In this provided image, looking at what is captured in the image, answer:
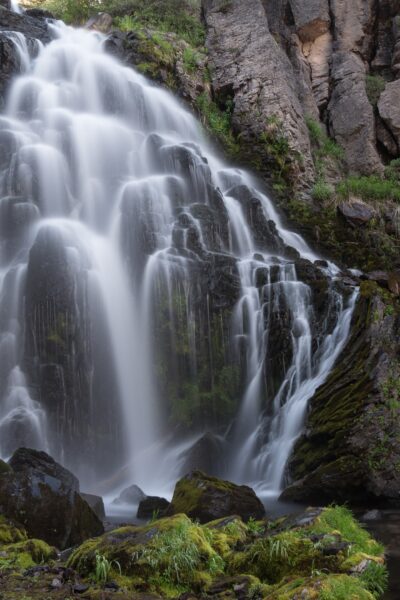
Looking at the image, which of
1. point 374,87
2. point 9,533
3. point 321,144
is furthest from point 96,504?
point 374,87

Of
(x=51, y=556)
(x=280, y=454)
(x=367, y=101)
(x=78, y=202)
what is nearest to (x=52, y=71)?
(x=78, y=202)

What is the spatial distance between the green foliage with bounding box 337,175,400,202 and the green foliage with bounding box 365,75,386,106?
521 cm

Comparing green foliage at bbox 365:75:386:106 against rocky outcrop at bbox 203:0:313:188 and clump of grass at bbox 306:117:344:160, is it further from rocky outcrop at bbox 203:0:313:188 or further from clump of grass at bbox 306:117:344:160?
rocky outcrop at bbox 203:0:313:188

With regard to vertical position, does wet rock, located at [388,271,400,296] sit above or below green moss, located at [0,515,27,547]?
above

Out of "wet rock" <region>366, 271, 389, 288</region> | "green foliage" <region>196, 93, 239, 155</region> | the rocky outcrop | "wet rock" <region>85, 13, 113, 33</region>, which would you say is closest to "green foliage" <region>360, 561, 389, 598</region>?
"wet rock" <region>366, 271, 389, 288</region>

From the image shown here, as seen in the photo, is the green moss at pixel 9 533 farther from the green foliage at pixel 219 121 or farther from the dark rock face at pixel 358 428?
the green foliage at pixel 219 121

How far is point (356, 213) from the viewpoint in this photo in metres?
19.3

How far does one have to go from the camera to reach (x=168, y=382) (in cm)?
1323

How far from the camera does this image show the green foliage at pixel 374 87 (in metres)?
25.1

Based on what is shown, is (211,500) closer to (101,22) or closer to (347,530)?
(347,530)

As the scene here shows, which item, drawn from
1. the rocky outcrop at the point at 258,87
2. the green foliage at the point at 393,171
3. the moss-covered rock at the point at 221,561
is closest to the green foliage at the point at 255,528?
the moss-covered rock at the point at 221,561

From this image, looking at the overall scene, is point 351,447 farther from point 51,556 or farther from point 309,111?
point 309,111

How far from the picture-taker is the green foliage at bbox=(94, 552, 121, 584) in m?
4.43

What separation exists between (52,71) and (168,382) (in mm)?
16243
